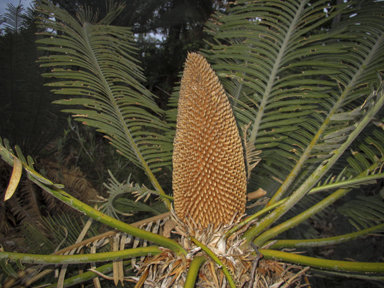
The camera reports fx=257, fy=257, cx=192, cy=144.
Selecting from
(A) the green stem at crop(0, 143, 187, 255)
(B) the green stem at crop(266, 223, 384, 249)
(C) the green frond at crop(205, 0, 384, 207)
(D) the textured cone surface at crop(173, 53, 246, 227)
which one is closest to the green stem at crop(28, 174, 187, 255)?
(A) the green stem at crop(0, 143, 187, 255)

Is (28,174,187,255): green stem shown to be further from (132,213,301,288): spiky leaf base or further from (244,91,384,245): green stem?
(244,91,384,245): green stem

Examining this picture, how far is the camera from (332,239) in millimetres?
857

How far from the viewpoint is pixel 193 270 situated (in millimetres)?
701

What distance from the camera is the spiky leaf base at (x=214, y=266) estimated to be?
770 mm

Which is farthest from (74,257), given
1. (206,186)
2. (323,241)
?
(323,241)

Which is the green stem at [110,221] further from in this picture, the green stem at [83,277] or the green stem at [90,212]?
the green stem at [83,277]

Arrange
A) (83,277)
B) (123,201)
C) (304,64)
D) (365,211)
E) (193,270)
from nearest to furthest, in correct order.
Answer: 1. (193,270)
2. (83,277)
3. (365,211)
4. (304,64)
5. (123,201)

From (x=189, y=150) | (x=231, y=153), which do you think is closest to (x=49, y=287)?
(x=189, y=150)

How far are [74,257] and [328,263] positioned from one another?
717mm

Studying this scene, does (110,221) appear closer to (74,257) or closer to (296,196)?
(74,257)

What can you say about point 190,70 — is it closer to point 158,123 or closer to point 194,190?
point 194,190

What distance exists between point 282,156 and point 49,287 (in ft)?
3.91

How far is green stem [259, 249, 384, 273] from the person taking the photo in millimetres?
664

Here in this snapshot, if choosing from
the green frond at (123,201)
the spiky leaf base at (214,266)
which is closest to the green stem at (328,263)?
the spiky leaf base at (214,266)
